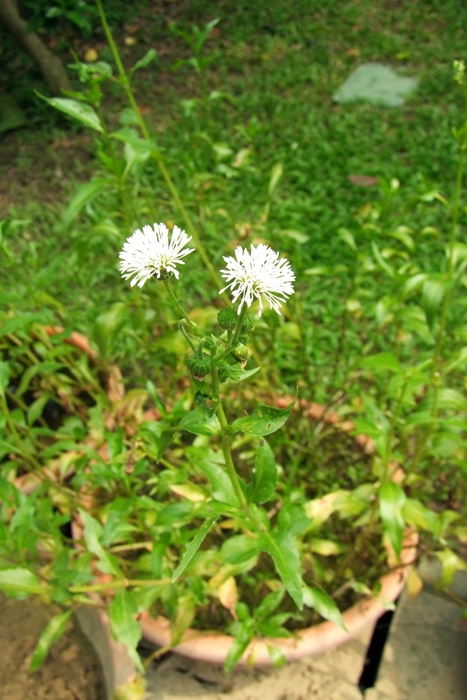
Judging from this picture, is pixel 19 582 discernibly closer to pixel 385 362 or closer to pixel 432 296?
pixel 385 362

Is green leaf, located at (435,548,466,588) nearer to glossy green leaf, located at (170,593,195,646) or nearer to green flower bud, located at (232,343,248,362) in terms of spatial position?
glossy green leaf, located at (170,593,195,646)

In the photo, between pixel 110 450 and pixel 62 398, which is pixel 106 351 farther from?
pixel 62 398

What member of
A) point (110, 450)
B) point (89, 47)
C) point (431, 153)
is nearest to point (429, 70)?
point (431, 153)

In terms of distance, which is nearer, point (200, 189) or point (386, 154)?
point (200, 189)

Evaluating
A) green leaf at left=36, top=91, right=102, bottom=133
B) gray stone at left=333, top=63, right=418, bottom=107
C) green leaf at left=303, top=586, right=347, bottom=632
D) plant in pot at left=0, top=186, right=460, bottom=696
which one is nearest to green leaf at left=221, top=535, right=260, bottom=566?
plant in pot at left=0, top=186, right=460, bottom=696

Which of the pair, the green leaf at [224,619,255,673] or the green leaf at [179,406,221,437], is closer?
the green leaf at [179,406,221,437]

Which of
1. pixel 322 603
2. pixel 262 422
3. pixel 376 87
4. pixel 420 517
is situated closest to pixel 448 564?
pixel 420 517
